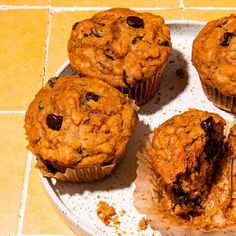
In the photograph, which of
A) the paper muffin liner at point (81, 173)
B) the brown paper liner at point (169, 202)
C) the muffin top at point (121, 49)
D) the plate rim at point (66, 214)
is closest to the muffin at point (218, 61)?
the muffin top at point (121, 49)

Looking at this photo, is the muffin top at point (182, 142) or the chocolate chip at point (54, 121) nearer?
the muffin top at point (182, 142)

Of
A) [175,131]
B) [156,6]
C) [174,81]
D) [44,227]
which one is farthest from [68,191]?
[156,6]

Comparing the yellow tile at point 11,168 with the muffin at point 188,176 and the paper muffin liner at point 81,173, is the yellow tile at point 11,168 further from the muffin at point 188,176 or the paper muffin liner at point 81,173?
the muffin at point 188,176

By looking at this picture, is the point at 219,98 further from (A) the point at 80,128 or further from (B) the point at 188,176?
(A) the point at 80,128

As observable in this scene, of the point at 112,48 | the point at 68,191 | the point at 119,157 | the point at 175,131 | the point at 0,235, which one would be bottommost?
the point at 0,235

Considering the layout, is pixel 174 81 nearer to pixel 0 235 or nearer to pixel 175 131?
Answer: pixel 175 131
